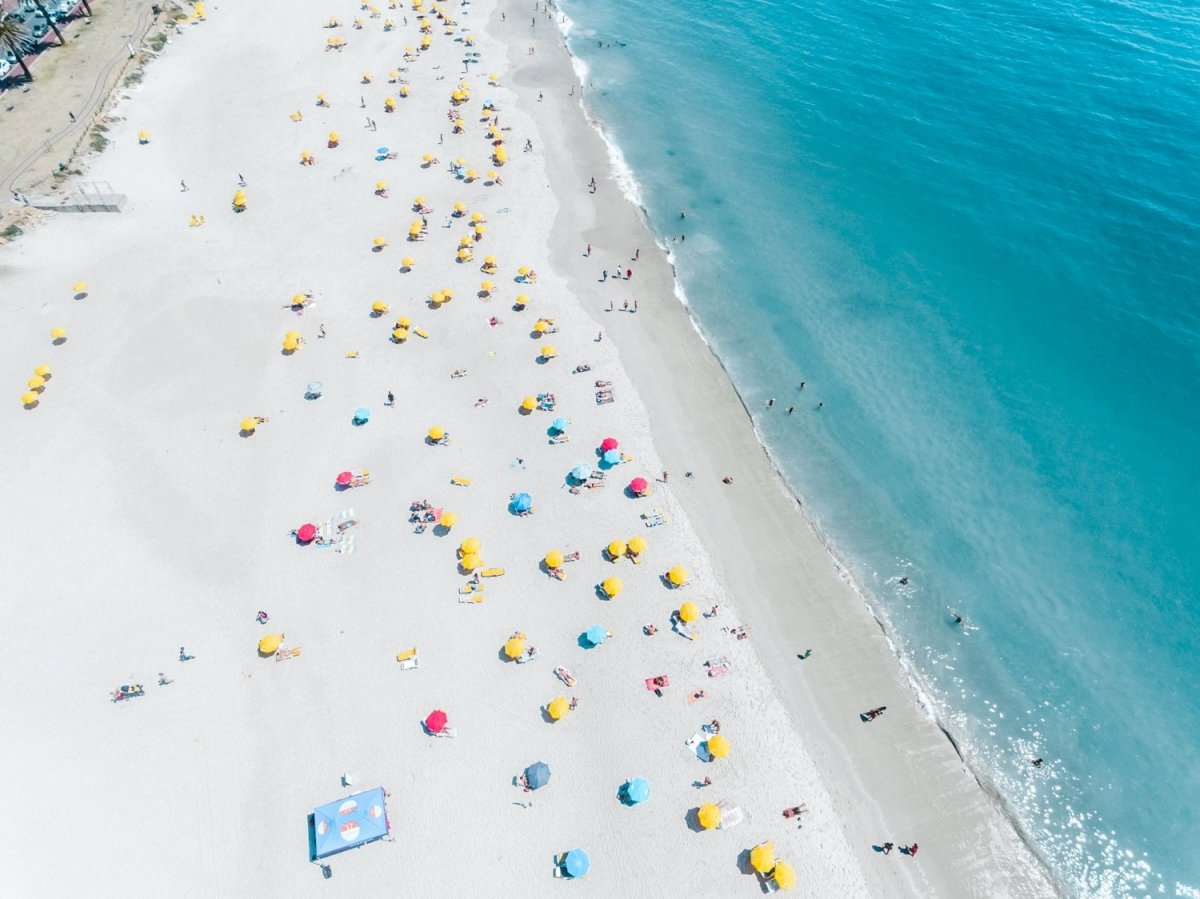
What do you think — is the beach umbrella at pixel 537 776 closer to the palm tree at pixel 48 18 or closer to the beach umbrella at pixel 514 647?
the beach umbrella at pixel 514 647

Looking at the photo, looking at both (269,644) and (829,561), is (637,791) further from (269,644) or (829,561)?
(269,644)

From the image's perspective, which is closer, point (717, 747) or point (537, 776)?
point (537, 776)

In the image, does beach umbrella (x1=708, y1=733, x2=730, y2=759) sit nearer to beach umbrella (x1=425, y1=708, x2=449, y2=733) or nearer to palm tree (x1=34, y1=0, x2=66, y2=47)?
beach umbrella (x1=425, y1=708, x2=449, y2=733)

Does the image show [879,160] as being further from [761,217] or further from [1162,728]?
[1162,728]

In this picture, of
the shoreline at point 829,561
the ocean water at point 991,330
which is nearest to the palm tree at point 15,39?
the shoreline at point 829,561

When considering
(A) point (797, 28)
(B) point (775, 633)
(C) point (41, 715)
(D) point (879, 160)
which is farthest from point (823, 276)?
(C) point (41, 715)

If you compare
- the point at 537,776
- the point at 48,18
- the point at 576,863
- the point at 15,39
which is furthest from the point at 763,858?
the point at 48,18
